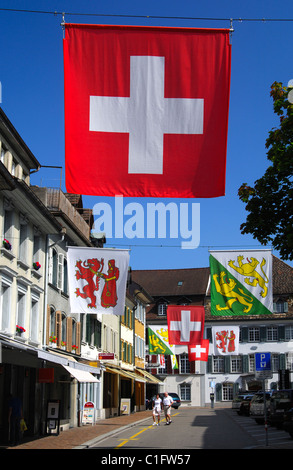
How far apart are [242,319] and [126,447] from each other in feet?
186

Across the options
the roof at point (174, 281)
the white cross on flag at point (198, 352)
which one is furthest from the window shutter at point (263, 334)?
the white cross on flag at point (198, 352)

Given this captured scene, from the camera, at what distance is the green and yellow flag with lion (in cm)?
1906

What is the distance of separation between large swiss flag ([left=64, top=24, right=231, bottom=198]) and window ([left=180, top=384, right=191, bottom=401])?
215ft

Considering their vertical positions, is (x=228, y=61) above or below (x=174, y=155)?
above

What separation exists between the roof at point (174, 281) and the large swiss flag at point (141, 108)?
69.3 metres

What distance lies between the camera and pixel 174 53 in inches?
380

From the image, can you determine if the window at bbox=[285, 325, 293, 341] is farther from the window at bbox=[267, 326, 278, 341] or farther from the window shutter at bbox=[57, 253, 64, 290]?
the window shutter at bbox=[57, 253, 64, 290]

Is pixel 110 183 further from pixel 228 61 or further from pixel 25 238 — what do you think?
pixel 25 238

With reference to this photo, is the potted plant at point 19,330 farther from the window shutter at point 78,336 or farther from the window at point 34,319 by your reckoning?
the window shutter at point 78,336

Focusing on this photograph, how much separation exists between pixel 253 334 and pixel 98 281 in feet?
185

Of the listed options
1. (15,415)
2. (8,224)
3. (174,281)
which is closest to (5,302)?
(8,224)

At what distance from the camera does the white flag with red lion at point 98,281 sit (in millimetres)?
20094
